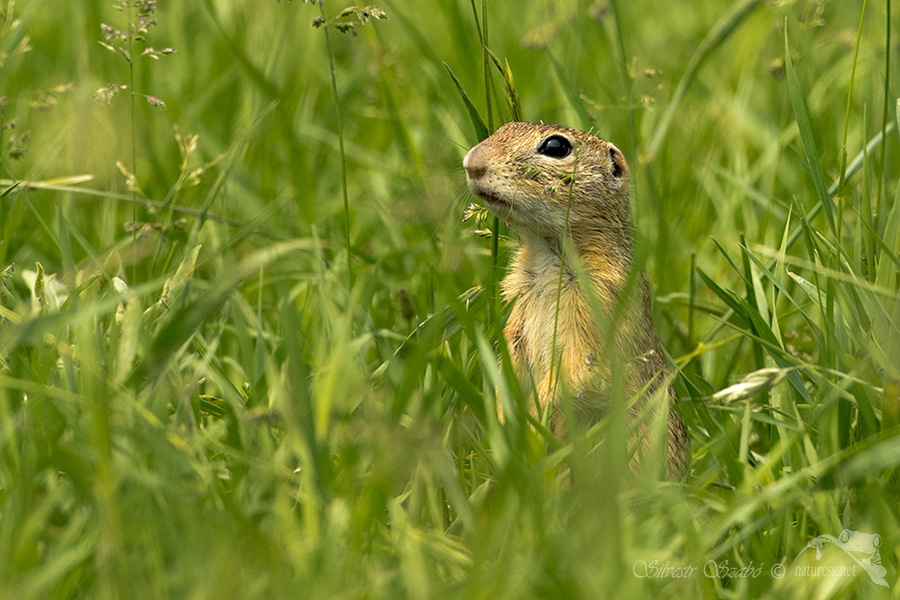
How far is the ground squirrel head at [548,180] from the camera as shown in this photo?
3277 millimetres

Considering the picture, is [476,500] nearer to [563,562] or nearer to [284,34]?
[563,562]

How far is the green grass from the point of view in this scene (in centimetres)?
204

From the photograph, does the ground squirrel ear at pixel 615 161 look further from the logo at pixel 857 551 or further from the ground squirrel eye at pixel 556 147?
the logo at pixel 857 551

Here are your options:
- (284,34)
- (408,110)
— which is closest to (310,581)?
(284,34)

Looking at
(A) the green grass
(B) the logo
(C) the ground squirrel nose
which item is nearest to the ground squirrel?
(C) the ground squirrel nose

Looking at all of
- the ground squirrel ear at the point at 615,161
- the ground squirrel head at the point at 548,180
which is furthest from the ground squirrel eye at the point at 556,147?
the ground squirrel ear at the point at 615,161

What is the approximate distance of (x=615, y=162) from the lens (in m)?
3.85

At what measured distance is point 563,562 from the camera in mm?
2029

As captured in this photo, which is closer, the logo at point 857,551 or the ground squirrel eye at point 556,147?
the logo at point 857,551

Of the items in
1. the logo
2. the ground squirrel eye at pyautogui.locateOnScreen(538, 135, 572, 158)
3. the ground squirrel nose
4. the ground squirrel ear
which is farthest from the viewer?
the ground squirrel ear

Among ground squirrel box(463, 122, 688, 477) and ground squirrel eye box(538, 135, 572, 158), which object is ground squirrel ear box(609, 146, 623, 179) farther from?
ground squirrel eye box(538, 135, 572, 158)

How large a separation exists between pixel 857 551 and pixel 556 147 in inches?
74.0

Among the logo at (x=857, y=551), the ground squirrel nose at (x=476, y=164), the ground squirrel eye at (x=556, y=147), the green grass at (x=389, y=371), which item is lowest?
the logo at (x=857, y=551)

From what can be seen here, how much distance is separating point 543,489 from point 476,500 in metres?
0.41
